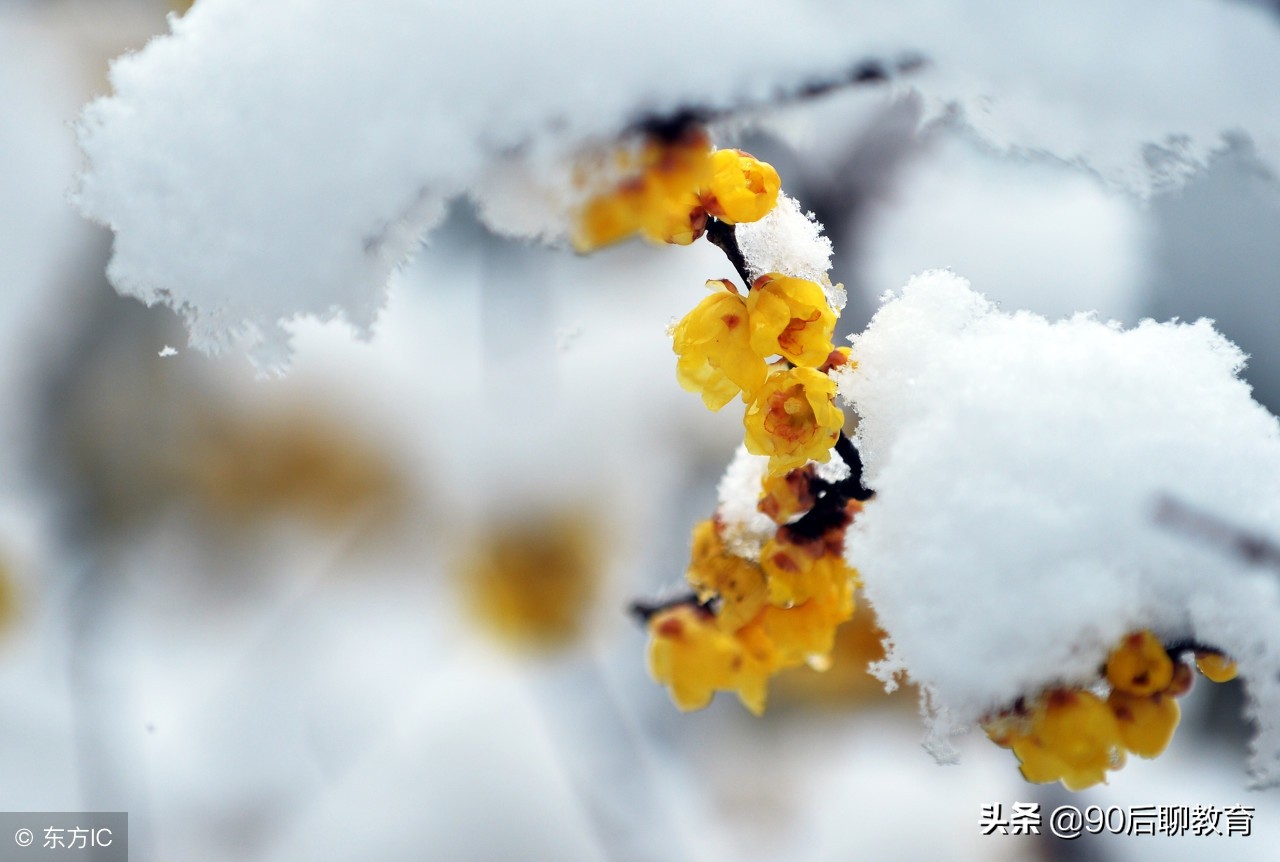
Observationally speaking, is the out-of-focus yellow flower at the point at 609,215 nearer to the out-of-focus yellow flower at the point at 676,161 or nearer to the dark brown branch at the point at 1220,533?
the out-of-focus yellow flower at the point at 676,161

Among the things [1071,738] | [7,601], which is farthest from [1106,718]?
[7,601]

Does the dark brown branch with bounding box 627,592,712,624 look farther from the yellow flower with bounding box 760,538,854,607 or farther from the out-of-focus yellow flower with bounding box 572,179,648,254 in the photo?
the out-of-focus yellow flower with bounding box 572,179,648,254

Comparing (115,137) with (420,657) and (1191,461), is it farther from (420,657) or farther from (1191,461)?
(420,657)

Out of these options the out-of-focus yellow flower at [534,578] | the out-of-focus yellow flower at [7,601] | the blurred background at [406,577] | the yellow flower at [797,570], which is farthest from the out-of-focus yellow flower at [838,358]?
the out-of-focus yellow flower at [7,601]

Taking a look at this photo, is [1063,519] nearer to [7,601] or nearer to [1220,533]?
[1220,533]

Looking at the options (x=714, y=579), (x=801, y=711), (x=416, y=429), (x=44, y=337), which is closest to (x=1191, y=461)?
(x=714, y=579)

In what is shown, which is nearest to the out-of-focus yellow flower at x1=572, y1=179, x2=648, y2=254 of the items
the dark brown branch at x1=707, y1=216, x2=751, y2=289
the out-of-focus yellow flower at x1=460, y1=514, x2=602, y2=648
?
the dark brown branch at x1=707, y1=216, x2=751, y2=289
